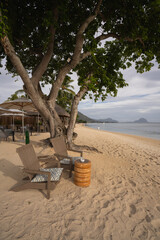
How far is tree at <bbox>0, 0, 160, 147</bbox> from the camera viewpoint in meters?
5.29

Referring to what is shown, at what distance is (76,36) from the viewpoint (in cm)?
588

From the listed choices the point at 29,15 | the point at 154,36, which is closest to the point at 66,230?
the point at 154,36

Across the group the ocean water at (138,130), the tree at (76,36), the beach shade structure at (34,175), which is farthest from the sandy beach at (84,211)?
the ocean water at (138,130)

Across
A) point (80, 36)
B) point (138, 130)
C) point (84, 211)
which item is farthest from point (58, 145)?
point (138, 130)

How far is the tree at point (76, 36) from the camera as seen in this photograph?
5.29 m

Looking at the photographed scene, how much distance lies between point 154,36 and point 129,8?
1.60 m

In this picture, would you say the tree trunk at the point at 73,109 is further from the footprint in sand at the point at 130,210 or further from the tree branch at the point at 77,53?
the footprint in sand at the point at 130,210

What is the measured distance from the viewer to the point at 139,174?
487 cm

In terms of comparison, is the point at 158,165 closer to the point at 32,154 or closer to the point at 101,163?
the point at 101,163

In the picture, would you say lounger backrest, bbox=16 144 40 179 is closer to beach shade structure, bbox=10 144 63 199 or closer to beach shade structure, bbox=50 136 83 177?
beach shade structure, bbox=10 144 63 199

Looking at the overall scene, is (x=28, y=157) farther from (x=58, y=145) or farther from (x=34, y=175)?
(x=58, y=145)

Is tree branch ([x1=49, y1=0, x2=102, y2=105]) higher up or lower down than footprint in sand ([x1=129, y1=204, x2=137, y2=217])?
higher up

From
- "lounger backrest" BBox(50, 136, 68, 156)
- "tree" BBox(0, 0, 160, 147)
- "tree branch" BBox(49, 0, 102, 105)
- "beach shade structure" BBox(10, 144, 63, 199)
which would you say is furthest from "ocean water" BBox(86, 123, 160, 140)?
"beach shade structure" BBox(10, 144, 63, 199)

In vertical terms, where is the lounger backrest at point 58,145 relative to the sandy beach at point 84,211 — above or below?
above
